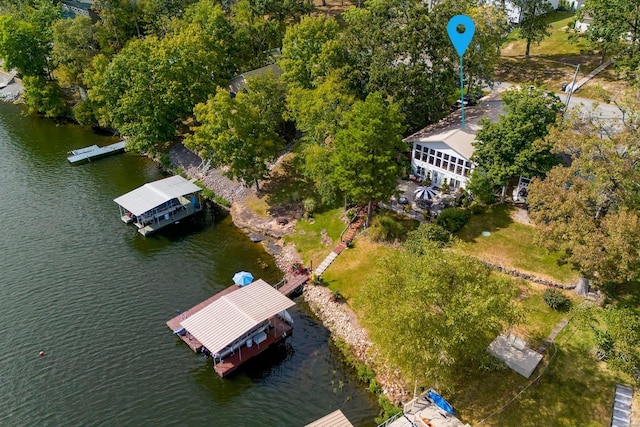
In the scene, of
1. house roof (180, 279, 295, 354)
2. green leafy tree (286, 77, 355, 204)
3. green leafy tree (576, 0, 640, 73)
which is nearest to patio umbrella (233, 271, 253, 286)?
house roof (180, 279, 295, 354)

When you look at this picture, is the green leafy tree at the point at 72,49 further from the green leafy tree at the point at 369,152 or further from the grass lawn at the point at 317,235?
the green leafy tree at the point at 369,152

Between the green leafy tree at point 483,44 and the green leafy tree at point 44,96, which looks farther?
the green leafy tree at point 44,96

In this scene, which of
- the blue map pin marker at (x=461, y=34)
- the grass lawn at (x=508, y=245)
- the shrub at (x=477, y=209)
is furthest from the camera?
the blue map pin marker at (x=461, y=34)

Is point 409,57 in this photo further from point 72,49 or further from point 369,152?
point 72,49

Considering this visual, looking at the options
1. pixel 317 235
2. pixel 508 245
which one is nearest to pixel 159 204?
pixel 317 235

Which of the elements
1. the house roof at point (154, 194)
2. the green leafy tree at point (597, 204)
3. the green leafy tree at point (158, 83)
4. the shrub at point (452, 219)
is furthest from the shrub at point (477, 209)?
the green leafy tree at point (158, 83)
